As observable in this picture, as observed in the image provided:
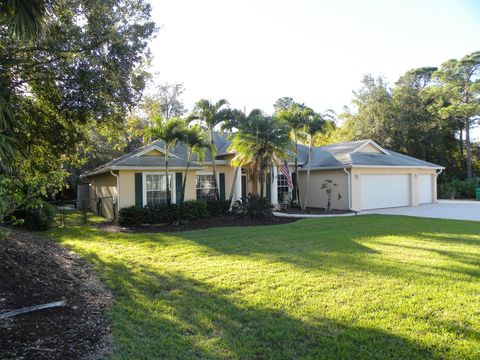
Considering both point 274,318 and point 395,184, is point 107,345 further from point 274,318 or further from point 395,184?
point 395,184

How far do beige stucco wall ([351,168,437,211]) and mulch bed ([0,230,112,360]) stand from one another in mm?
14370

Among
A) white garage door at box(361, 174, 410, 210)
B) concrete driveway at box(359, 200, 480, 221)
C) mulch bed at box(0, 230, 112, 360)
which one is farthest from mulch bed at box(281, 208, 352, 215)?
mulch bed at box(0, 230, 112, 360)

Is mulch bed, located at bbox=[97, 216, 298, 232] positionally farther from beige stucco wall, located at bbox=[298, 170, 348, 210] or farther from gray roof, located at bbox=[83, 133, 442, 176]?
beige stucco wall, located at bbox=[298, 170, 348, 210]

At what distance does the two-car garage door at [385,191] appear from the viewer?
1912 cm

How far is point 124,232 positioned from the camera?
12.3 m

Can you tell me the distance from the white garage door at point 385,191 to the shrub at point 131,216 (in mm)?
11914

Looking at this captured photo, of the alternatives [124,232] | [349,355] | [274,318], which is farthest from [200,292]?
[124,232]

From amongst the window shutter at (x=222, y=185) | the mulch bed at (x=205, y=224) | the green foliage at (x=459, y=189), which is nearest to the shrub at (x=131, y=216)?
the mulch bed at (x=205, y=224)

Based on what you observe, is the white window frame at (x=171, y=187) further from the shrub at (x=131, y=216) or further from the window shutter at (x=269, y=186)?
the window shutter at (x=269, y=186)

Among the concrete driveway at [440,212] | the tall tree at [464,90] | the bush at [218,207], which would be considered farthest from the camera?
the tall tree at [464,90]

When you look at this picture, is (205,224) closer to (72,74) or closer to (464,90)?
(72,74)

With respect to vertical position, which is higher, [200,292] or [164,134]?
[164,134]

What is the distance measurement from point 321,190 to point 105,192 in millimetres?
11882

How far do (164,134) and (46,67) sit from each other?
15.4 ft
